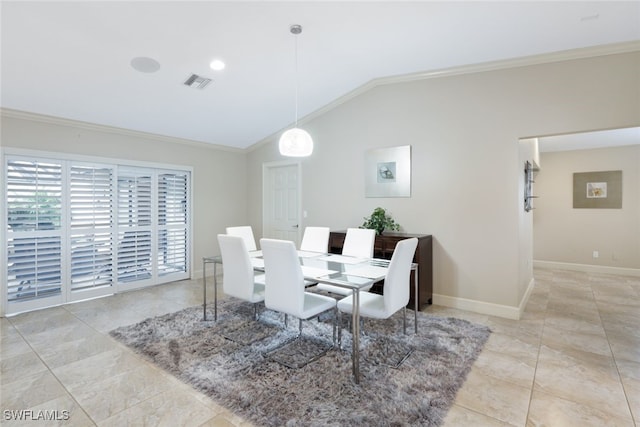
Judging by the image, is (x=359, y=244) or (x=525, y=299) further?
(x=525, y=299)

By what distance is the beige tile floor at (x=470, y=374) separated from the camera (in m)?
1.96

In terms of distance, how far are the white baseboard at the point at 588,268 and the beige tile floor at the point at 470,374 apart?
214 cm

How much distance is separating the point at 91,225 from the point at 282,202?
9.32 feet

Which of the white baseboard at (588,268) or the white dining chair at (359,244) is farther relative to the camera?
the white baseboard at (588,268)

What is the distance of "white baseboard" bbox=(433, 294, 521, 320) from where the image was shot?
3.57m

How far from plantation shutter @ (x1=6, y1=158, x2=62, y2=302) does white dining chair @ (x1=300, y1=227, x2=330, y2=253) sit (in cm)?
312

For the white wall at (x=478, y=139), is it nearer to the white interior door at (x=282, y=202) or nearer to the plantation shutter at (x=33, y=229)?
the white interior door at (x=282, y=202)

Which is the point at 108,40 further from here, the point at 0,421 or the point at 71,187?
the point at 0,421

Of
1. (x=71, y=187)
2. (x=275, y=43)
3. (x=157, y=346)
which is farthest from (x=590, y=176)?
(x=71, y=187)

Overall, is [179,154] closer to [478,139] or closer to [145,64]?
[145,64]

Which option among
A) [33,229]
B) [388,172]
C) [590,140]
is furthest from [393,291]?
[590,140]

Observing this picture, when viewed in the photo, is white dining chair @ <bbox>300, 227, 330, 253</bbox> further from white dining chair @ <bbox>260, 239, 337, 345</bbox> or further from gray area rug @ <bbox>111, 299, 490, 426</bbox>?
white dining chair @ <bbox>260, 239, 337, 345</bbox>

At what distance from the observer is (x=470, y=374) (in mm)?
2396

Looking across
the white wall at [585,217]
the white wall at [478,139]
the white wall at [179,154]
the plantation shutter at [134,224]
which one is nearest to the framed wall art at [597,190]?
the white wall at [585,217]
